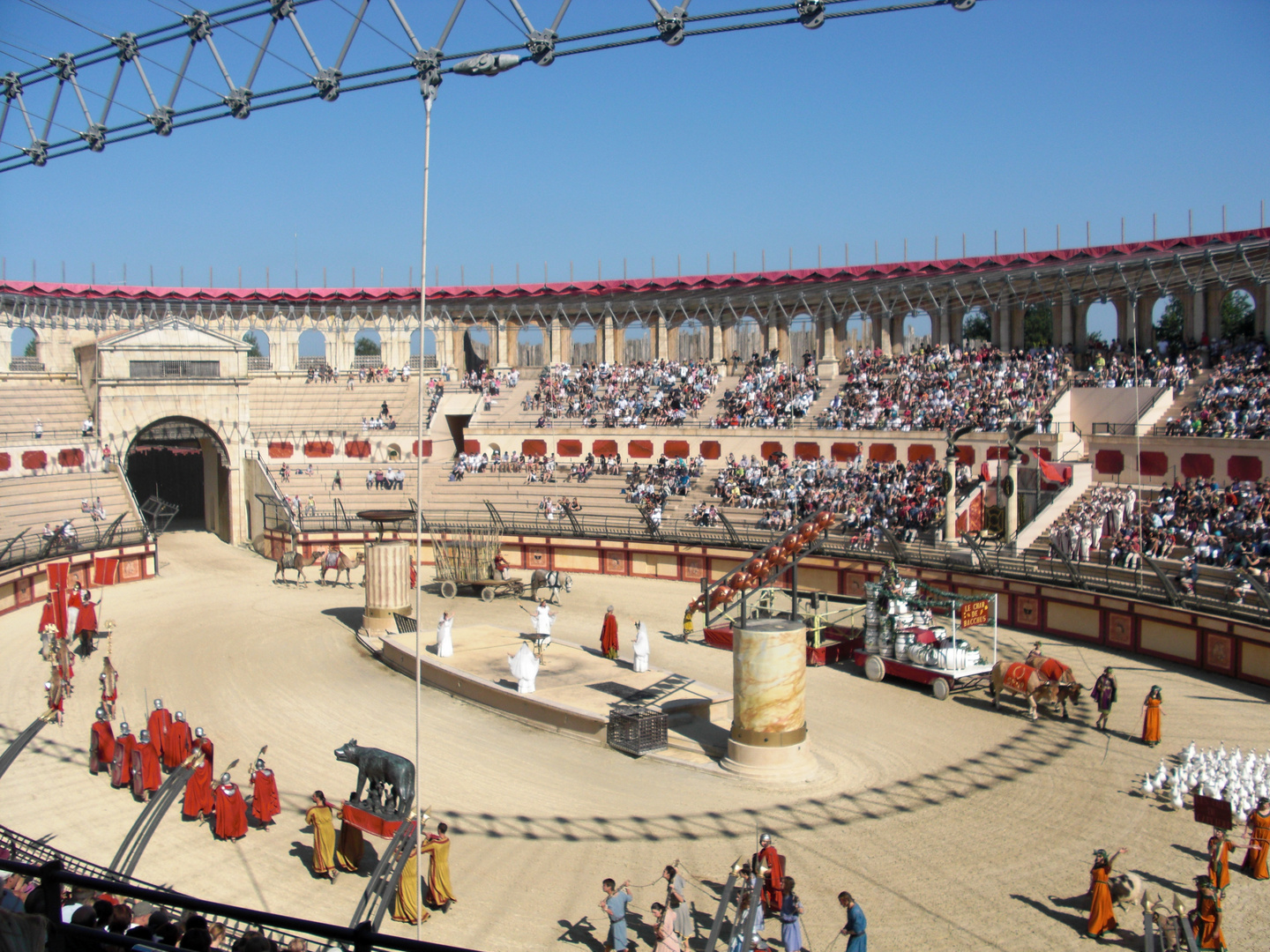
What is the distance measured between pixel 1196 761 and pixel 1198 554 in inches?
478

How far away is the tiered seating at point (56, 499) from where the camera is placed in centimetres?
3762

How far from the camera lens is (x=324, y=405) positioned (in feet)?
178

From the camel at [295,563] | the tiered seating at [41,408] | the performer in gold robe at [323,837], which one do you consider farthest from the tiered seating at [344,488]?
the performer in gold robe at [323,837]

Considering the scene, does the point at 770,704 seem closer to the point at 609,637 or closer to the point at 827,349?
the point at 609,637

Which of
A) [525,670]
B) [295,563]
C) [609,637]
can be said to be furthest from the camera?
[295,563]

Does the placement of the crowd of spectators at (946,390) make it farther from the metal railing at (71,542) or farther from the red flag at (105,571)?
the red flag at (105,571)

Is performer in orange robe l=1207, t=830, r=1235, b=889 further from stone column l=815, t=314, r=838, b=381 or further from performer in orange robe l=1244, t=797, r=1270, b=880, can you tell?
stone column l=815, t=314, r=838, b=381

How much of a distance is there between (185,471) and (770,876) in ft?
188

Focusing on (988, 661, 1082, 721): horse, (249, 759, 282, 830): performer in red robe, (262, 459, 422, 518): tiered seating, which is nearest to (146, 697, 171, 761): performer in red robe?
(249, 759, 282, 830): performer in red robe

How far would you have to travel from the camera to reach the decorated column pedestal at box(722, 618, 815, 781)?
18.2 meters

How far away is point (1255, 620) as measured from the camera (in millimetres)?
23547

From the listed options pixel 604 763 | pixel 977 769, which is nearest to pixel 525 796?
pixel 604 763

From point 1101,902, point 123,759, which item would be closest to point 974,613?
point 1101,902

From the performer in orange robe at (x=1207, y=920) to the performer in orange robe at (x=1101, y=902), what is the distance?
0.92 metres
